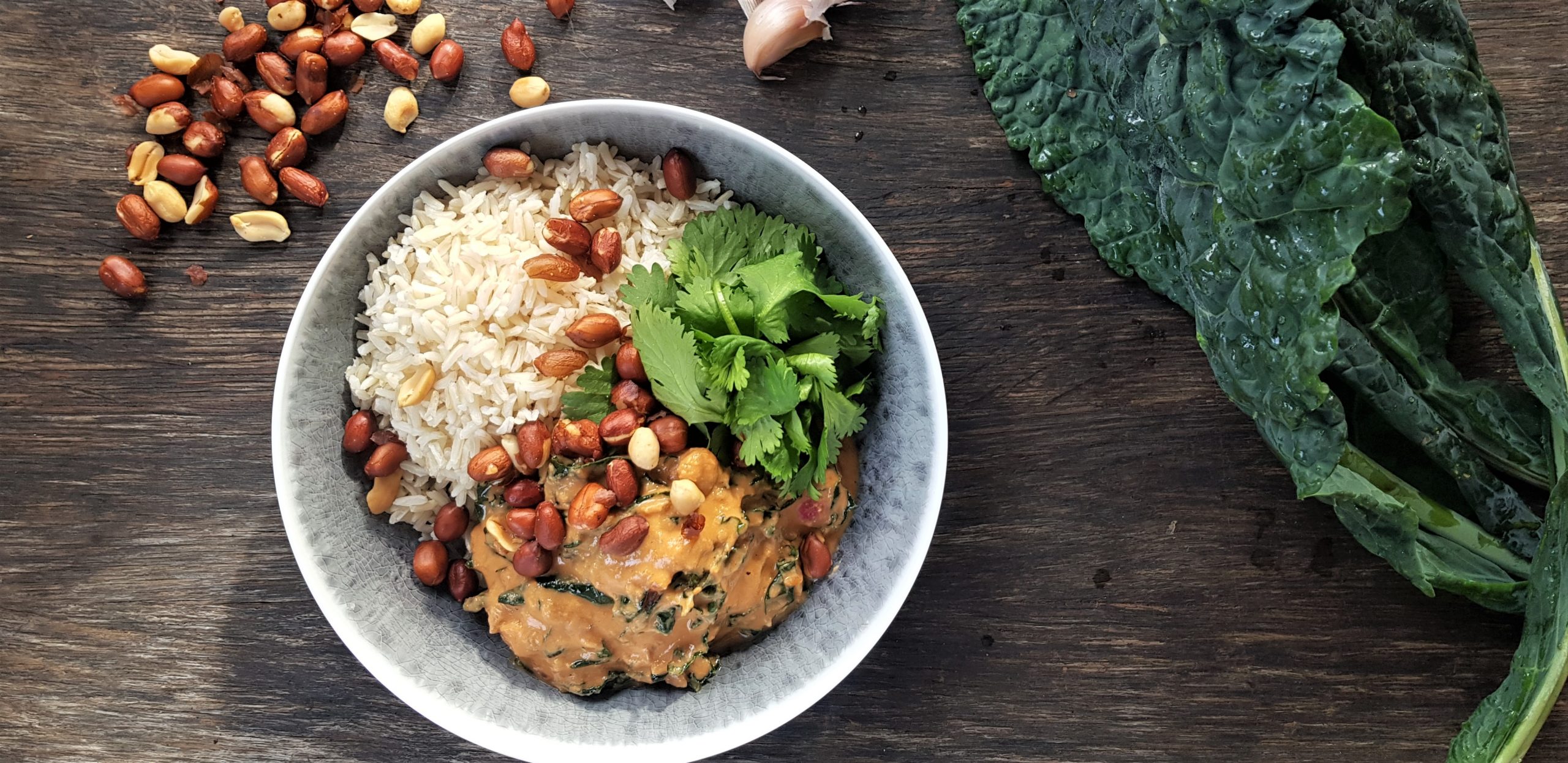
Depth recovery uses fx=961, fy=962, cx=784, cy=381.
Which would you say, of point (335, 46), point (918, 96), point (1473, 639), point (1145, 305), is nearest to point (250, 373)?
point (335, 46)

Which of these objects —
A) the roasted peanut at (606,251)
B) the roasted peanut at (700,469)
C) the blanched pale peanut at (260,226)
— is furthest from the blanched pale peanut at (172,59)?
the roasted peanut at (700,469)

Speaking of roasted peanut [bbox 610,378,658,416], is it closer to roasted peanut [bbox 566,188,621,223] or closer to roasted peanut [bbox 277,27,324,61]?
roasted peanut [bbox 566,188,621,223]

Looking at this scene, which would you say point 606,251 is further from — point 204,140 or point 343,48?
point 204,140

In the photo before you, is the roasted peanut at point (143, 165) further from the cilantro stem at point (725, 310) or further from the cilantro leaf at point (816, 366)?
the cilantro leaf at point (816, 366)

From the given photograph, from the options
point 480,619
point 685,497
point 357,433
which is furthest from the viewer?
point 480,619

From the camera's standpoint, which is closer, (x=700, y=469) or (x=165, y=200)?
(x=700, y=469)

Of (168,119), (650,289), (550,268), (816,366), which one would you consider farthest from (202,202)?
(816,366)
